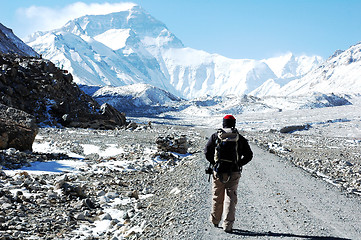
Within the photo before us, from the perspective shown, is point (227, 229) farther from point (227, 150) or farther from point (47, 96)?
point (47, 96)

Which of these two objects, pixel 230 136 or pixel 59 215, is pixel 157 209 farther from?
pixel 230 136

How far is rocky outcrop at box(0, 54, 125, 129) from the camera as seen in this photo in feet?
111

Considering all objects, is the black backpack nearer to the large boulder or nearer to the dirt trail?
the dirt trail

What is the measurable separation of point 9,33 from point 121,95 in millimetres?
84888

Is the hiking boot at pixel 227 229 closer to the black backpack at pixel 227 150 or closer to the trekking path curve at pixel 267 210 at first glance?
the trekking path curve at pixel 267 210

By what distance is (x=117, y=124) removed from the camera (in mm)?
40719

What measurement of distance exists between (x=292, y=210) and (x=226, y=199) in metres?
2.34

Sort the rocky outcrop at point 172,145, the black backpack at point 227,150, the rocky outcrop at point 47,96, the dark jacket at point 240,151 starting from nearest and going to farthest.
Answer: the black backpack at point 227,150
the dark jacket at point 240,151
the rocky outcrop at point 172,145
the rocky outcrop at point 47,96

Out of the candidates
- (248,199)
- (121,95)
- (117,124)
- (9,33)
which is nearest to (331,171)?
(248,199)

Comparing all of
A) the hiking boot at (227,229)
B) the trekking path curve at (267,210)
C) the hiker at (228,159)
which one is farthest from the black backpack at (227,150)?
the trekking path curve at (267,210)

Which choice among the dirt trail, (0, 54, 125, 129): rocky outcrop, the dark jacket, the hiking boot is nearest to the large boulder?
the dirt trail

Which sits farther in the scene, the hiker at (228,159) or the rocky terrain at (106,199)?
the rocky terrain at (106,199)

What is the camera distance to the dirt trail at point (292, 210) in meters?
6.69

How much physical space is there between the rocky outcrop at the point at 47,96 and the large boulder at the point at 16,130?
54.8 ft
